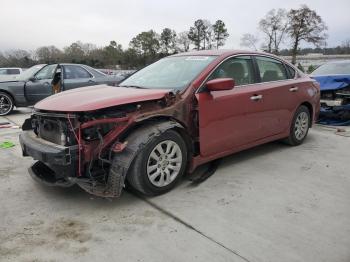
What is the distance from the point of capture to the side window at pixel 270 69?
201 inches

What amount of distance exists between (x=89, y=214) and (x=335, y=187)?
2.80m

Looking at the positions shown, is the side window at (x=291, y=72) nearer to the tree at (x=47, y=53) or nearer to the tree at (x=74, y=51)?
the tree at (x=47, y=53)

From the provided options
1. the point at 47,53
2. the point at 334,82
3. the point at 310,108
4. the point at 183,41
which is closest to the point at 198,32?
the point at 183,41

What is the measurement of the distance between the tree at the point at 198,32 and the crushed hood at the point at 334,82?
4732 cm

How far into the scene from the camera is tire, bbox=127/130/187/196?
3.61m

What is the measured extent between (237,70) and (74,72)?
22.8ft

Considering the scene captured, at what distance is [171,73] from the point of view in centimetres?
464

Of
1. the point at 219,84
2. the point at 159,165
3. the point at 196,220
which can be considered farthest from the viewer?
the point at 219,84

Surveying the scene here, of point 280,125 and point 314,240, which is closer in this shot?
point 314,240

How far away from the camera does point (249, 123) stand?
4746mm

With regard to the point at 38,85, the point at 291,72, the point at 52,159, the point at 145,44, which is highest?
the point at 145,44

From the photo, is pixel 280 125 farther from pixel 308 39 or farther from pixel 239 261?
pixel 308 39

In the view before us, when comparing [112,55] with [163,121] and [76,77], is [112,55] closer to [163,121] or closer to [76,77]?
[76,77]

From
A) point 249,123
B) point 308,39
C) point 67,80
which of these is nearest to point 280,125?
point 249,123
